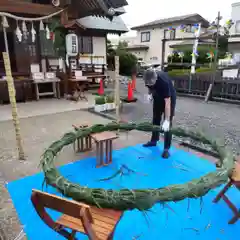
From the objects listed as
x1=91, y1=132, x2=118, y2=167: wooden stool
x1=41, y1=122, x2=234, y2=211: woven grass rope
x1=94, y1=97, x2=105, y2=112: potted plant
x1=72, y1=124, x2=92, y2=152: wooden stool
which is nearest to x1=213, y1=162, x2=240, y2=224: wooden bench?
x1=41, y1=122, x2=234, y2=211: woven grass rope

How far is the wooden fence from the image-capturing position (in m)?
8.98

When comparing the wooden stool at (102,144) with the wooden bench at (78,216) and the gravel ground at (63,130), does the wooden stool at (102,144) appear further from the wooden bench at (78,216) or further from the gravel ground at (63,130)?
the wooden bench at (78,216)

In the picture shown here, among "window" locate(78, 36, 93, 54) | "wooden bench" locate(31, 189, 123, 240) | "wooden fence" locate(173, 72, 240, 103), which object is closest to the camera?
"wooden bench" locate(31, 189, 123, 240)

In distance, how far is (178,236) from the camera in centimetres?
239

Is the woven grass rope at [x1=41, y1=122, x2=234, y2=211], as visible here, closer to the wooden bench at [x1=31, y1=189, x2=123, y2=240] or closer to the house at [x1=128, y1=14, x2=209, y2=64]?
the wooden bench at [x1=31, y1=189, x2=123, y2=240]

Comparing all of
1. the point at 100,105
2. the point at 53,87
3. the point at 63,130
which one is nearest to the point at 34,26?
the point at 53,87

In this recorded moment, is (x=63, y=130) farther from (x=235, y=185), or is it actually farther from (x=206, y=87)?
(x=206, y=87)

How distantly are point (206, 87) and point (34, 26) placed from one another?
7689mm

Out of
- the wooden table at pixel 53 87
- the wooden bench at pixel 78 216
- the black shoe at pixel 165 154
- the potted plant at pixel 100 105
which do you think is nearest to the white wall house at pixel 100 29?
the wooden table at pixel 53 87

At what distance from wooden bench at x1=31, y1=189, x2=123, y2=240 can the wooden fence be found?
8.45m

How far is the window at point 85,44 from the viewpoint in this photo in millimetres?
11698

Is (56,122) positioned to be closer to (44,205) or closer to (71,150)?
(71,150)

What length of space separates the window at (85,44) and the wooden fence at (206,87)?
4.78 m

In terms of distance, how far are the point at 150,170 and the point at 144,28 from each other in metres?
25.8
